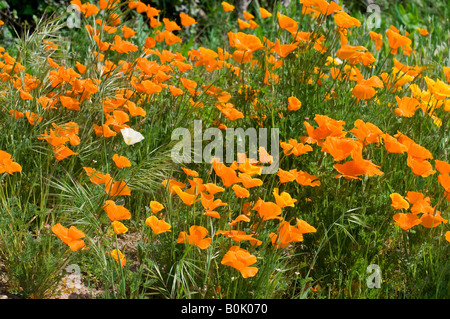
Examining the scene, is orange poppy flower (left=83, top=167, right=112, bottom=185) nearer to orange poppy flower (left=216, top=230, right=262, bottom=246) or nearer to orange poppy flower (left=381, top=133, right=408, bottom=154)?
orange poppy flower (left=216, top=230, right=262, bottom=246)

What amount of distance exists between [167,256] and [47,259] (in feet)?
1.25

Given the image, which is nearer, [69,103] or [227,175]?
[227,175]

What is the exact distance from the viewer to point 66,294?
195cm

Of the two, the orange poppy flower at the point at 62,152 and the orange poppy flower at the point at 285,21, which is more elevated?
→ the orange poppy flower at the point at 285,21

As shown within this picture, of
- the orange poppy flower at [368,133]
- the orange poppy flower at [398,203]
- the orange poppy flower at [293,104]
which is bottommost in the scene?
the orange poppy flower at [398,203]

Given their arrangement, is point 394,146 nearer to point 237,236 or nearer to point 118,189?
point 237,236

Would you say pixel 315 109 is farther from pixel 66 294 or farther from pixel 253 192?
pixel 66 294

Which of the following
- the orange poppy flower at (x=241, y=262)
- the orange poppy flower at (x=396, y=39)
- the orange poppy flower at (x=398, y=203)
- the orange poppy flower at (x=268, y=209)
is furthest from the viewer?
the orange poppy flower at (x=396, y=39)

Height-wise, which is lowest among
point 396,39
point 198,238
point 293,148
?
point 198,238

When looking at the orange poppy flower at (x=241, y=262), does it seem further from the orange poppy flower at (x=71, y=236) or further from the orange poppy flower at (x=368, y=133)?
the orange poppy flower at (x=368, y=133)

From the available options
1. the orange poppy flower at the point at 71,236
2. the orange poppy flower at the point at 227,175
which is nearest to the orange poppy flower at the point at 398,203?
the orange poppy flower at the point at 227,175

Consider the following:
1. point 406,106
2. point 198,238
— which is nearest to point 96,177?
point 198,238

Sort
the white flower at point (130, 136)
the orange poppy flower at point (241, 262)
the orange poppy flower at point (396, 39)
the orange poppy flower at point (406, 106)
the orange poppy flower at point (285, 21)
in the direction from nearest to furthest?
the orange poppy flower at point (241, 262) → the white flower at point (130, 136) → the orange poppy flower at point (406, 106) → the orange poppy flower at point (285, 21) → the orange poppy flower at point (396, 39)

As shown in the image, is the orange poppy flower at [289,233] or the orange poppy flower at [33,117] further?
the orange poppy flower at [33,117]
